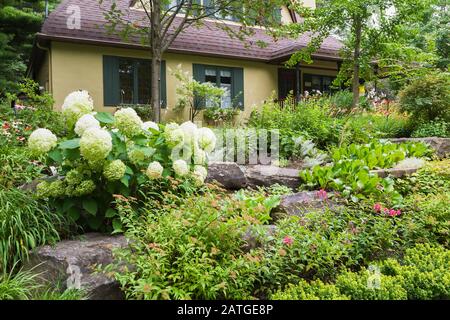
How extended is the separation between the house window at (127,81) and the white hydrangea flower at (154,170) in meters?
9.40

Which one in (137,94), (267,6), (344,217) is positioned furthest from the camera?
(137,94)

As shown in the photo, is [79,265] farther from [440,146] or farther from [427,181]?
[440,146]

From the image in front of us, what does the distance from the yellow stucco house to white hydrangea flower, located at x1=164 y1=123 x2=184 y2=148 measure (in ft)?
24.2

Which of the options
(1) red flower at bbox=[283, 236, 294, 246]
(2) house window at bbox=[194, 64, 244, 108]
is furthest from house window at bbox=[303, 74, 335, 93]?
(1) red flower at bbox=[283, 236, 294, 246]

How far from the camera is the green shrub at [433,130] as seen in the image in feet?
28.6

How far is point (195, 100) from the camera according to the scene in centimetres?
1312

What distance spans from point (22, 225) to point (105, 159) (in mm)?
819

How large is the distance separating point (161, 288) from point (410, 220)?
263 cm

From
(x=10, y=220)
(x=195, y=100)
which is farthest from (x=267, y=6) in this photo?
(x=10, y=220)

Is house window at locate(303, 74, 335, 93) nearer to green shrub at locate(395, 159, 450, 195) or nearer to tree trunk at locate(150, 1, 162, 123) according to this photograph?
tree trunk at locate(150, 1, 162, 123)

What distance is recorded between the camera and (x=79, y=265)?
2975 millimetres

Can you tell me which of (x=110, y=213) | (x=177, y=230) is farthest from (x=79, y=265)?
(x=177, y=230)

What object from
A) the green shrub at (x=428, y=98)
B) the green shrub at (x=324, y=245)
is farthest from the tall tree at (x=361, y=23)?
the green shrub at (x=324, y=245)
